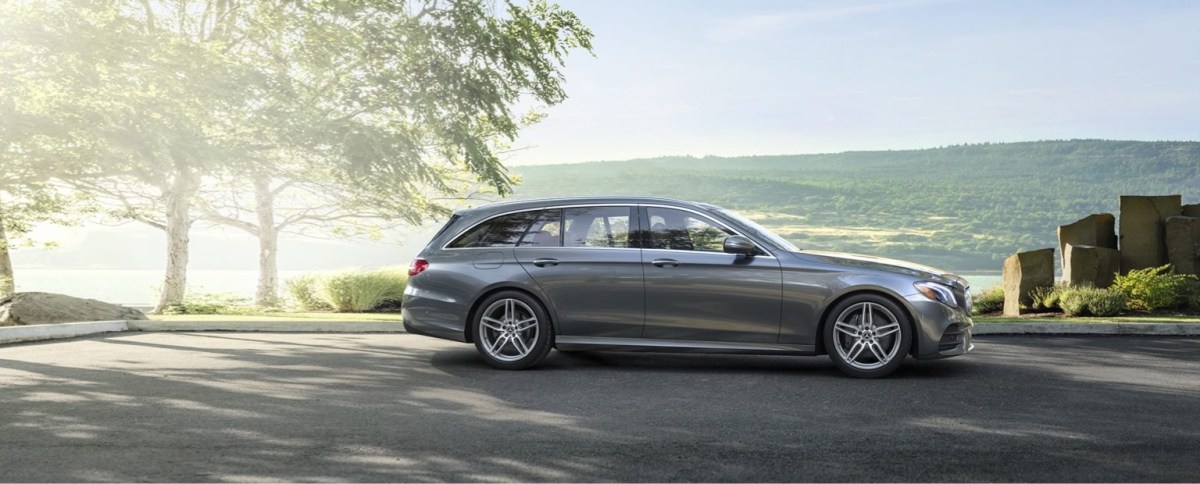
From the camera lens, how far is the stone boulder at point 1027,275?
21.4 metres

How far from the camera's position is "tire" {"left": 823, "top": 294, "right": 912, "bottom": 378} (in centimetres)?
907

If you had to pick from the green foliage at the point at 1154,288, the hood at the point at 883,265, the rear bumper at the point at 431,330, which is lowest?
the rear bumper at the point at 431,330

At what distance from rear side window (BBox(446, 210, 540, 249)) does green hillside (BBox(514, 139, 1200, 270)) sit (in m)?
80.8

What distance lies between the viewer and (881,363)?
9109mm

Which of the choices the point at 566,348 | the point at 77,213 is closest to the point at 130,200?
the point at 77,213

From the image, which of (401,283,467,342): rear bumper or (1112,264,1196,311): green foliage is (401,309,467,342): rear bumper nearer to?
(401,283,467,342): rear bumper

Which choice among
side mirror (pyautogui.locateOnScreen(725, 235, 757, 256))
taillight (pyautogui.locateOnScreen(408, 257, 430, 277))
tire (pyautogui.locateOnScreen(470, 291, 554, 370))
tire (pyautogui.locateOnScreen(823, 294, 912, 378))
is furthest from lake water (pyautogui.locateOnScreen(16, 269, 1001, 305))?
tire (pyautogui.locateOnScreen(823, 294, 912, 378))

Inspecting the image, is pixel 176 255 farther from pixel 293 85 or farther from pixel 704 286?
pixel 704 286

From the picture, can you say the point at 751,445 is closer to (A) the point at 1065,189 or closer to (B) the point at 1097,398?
(B) the point at 1097,398

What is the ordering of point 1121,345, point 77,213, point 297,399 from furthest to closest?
1. point 77,213
2. point 1121,345
3. point 297,399

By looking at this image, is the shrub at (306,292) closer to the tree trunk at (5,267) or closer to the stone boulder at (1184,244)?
the tree trunk at (5,267)

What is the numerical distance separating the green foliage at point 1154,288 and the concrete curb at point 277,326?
14229mm

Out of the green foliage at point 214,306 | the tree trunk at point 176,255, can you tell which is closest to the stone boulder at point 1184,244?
the green foliage at point 214,306

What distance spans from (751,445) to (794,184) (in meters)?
107
